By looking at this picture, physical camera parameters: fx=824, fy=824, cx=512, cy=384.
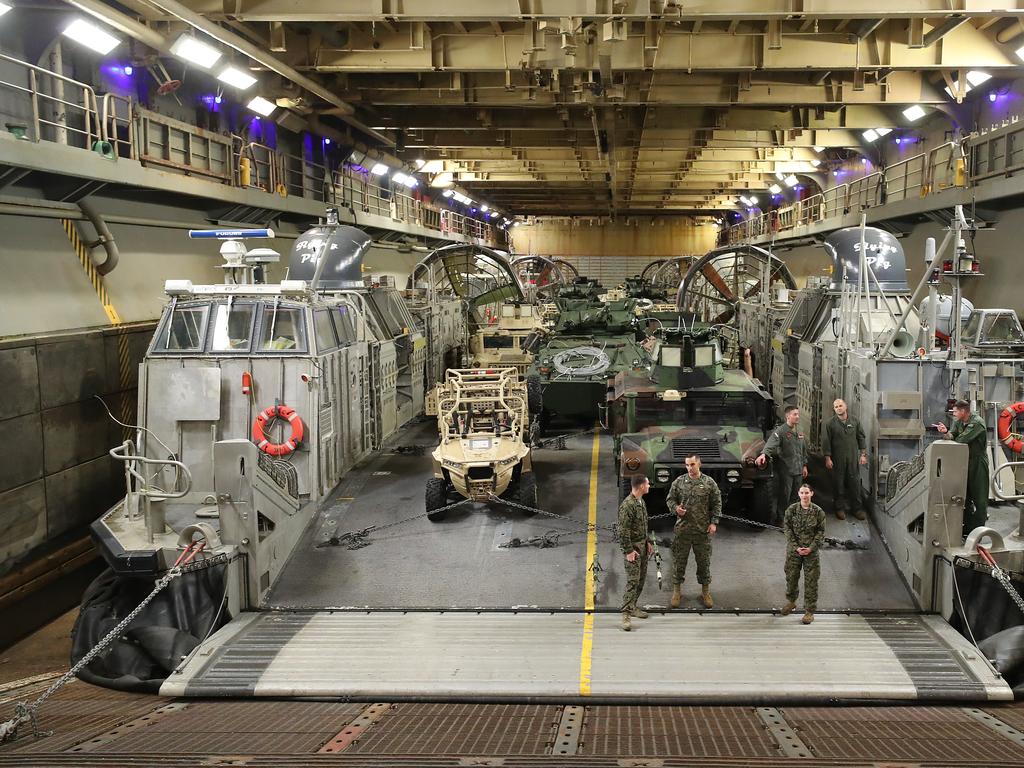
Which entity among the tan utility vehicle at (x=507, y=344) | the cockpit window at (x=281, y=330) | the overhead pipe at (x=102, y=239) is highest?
the overhead pipe at (x=102, y=239)

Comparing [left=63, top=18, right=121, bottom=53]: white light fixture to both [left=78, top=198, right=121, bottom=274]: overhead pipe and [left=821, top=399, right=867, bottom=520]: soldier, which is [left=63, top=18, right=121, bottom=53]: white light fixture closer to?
[left=78, top=198, right=121, bottom=274]: overhead pipe

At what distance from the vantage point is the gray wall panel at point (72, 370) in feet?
35.0

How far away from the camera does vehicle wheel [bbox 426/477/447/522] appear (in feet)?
33.7

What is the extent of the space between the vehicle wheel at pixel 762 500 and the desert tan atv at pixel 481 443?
2.67 metres

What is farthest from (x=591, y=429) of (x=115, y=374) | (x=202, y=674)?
(x=202, y=674)

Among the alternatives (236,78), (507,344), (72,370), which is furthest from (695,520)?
(507,344)

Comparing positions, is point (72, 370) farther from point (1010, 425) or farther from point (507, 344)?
point (1010, 425)

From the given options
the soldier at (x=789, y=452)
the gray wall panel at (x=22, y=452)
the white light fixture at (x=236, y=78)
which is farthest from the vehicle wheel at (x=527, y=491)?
the white light fixture at (x=236, y=78)

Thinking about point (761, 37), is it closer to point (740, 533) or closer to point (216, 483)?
point (740, 533)

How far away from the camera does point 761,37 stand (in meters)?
14.6

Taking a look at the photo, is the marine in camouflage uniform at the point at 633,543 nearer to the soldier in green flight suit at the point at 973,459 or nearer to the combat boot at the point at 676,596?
the combat boot at the point at 676,596

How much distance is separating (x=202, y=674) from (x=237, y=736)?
1428mm

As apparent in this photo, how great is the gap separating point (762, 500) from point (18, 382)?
9119 millimetres

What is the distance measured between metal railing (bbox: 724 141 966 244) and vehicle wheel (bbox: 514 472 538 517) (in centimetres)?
1157
